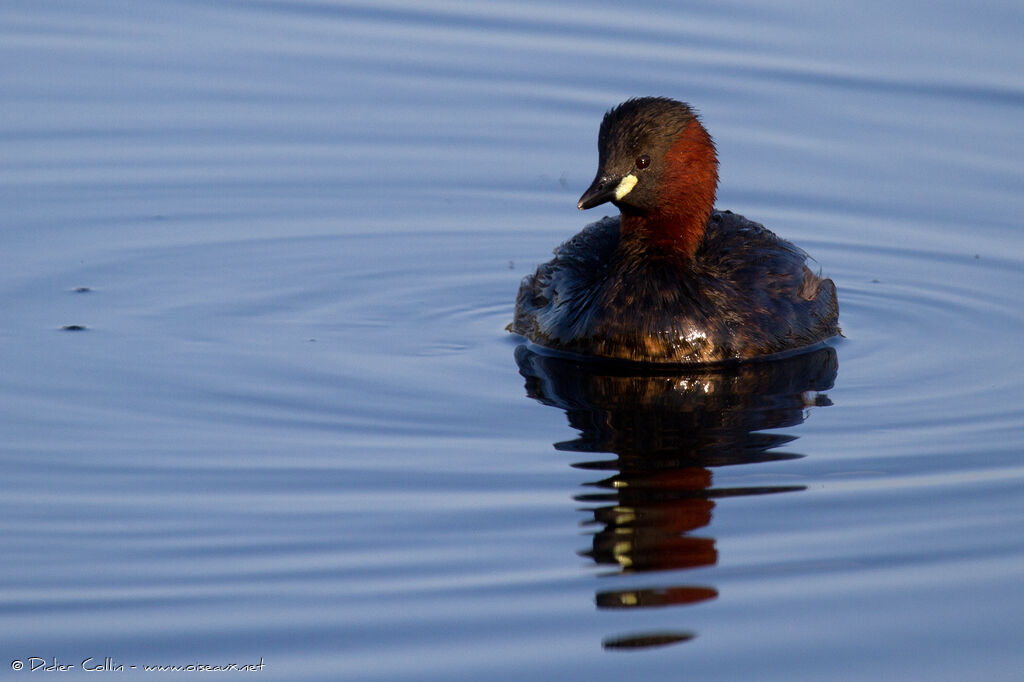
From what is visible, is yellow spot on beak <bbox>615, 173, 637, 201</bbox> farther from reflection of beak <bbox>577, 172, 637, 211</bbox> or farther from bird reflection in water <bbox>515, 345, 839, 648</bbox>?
bird reflection in water <bbox>515, 345, 839, 648</bbox>

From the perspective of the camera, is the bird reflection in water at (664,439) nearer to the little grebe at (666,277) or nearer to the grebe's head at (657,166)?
the little grebe at (666,277)

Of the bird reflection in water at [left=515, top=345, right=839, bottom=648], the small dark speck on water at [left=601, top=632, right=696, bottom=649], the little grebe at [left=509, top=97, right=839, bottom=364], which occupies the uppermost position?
the little grebe at [left=509, top=97, right=839, bottom=364]

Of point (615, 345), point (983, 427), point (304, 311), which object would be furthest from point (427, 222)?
point (983, 427)

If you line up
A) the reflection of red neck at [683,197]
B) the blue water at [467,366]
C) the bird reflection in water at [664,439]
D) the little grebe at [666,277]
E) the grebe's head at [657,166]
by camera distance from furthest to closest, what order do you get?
the reflection of red neck at [683,197] → the grebe's head at [657,166] → the little grebe at [666,277] → the bird reflection in water at [664,439] → the blue water at [467,366]

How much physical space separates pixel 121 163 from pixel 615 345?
15.5 ft

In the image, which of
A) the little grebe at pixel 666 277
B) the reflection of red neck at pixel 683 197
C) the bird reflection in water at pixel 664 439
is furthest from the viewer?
the reflection of red neck at pixel 683 197

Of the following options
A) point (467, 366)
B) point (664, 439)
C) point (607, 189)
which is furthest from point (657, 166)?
point (664, 439)

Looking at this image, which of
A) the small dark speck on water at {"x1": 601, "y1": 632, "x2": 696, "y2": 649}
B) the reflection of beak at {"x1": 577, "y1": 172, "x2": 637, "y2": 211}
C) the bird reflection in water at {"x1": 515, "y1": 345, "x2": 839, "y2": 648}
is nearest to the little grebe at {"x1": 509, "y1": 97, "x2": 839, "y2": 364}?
the reflection of beak at {"x1": 577, "y1": 172, "x2": 637, "y2": 211}

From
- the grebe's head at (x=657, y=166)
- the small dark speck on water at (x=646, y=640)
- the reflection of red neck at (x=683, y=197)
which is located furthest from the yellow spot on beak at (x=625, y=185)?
the small dark speck on water at (x=646, y=640)

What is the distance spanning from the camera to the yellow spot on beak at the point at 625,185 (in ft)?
32.4

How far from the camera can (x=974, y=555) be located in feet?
22.7

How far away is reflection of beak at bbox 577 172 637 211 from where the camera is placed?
384 inches

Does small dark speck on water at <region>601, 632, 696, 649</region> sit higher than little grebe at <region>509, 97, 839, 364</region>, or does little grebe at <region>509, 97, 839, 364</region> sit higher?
little grebe at <region>509, 97, 839, 364</region>

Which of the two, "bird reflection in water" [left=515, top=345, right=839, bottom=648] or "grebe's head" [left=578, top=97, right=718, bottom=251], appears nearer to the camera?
"bird reflection in water" [left=515, top=345, right=839, bottom=648]
